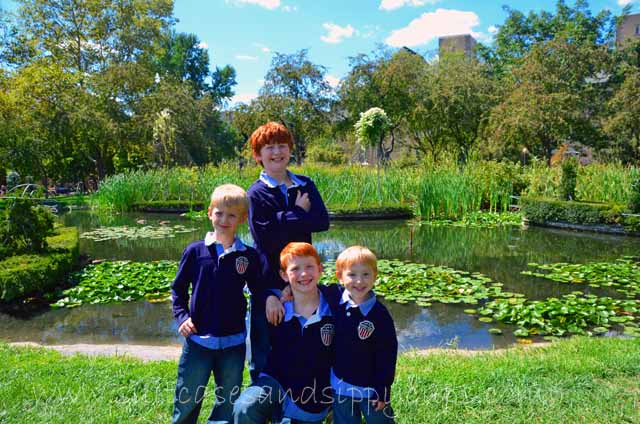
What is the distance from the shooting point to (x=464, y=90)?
2423cm

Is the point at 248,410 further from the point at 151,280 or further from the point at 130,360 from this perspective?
the point at 151,280

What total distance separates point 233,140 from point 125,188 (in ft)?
62.4

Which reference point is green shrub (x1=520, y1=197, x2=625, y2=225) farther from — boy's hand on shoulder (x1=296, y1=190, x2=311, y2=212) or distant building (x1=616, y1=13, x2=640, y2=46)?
distant building (x1=616, y1=13, x2=640, y2=46)

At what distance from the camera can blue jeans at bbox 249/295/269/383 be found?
7.29 ft

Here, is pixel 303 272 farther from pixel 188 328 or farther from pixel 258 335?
pixel 188 328

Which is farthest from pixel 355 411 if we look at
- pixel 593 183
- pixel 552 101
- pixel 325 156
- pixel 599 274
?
pixel 325 156

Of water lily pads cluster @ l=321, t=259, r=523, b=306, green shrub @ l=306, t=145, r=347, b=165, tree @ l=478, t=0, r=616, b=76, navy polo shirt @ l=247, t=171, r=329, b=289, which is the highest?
tree @ l=478, t=0, r=616, b=76

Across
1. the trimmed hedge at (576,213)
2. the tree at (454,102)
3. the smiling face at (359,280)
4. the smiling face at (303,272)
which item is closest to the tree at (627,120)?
the tree at (454,102)

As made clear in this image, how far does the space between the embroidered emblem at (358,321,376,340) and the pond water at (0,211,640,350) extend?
2457mm

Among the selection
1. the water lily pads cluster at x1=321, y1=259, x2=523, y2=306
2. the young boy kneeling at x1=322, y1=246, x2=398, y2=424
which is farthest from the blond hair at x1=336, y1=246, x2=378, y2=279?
the water lily pads cluster at x1=321, y1=259, x2=523, y2=306

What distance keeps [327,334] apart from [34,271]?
519cm

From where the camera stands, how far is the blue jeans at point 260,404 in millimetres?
1922

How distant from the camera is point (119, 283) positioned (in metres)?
6.28

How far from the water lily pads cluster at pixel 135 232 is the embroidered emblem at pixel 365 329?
9.30 m
